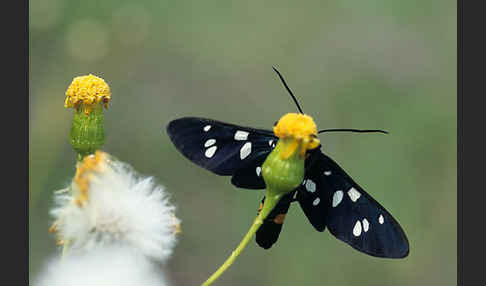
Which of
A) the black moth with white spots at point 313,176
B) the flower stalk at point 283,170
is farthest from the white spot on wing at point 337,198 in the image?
the flower stalk at point 283,170

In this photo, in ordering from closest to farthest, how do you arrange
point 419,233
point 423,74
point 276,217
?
point 276,217 → point 419,233 → point 423,74

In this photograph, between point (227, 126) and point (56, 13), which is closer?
point (227, 126)

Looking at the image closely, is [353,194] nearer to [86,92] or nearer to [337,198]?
[337,198]

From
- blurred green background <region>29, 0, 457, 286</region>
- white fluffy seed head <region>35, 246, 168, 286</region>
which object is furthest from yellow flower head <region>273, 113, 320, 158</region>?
blurred green background <region>29, 0, 457, 286</region>

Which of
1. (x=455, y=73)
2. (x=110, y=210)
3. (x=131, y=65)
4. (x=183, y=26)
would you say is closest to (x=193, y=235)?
(x=131, y=65)

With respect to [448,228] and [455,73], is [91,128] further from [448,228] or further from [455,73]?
[455,73]
